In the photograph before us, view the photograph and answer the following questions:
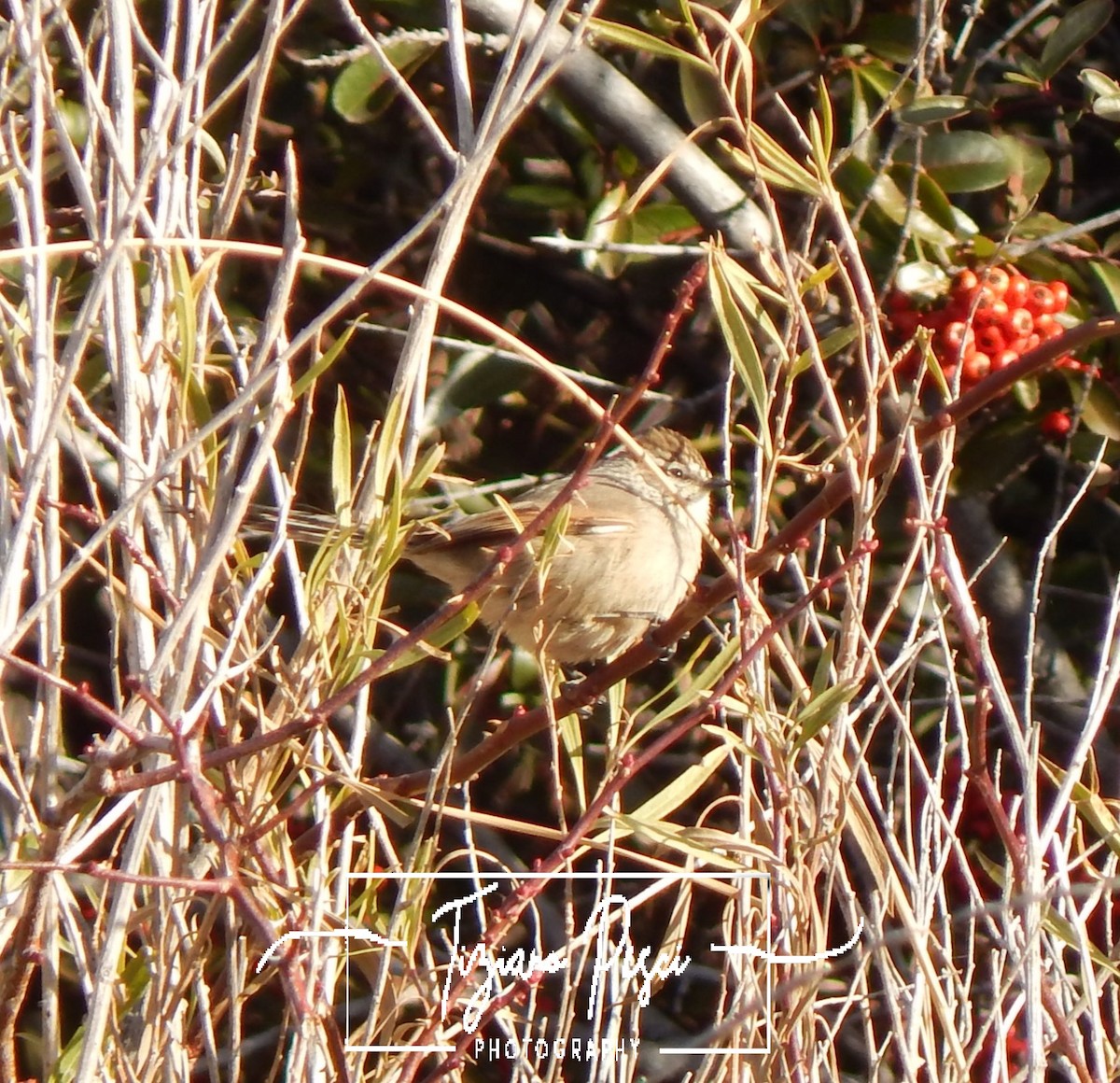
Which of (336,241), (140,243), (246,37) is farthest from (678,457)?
(140,243)

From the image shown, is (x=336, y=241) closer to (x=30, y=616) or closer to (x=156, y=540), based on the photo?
(x=156, y=540)

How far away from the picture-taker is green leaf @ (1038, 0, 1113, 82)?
3.67 m

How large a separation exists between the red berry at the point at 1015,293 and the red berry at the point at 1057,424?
43cm

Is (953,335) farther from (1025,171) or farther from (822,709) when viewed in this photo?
(822,709)

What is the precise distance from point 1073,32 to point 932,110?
18.2 inches

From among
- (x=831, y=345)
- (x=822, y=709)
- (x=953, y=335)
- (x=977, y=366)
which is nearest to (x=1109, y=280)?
(x=977, y=366)

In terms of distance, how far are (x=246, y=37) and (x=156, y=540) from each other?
97.4 inches

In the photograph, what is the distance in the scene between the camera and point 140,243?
1734mm

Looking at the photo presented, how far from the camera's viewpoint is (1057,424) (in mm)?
3922

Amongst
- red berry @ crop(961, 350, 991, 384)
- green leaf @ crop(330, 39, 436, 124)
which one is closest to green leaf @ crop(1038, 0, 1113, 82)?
red berry @ crop(961, 350, 991, 384)

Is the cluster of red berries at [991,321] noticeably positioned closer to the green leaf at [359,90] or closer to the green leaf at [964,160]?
the green leaf at [964,160]

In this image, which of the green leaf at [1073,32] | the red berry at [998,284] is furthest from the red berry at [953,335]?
the green leaf at [1073,32]

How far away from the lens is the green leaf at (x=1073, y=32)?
3674mm

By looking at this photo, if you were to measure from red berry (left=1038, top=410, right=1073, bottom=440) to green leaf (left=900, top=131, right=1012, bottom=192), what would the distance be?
0.58m
